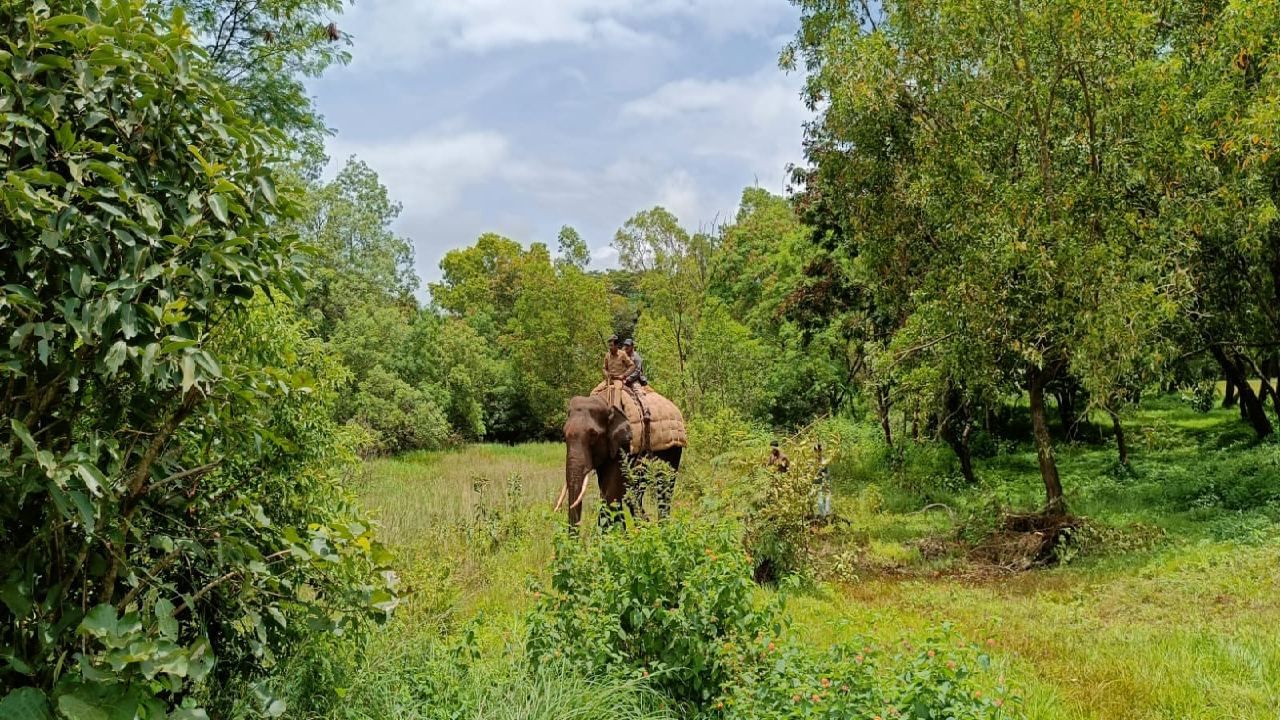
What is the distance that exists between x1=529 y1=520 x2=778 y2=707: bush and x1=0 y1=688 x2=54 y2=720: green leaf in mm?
2461

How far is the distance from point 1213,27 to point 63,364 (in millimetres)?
13340

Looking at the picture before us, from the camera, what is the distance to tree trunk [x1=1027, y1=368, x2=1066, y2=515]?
11.6 metres

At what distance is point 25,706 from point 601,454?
776cm

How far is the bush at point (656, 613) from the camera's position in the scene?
464 centimetres

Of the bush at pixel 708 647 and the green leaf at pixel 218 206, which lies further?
the bush at pixel 708 647

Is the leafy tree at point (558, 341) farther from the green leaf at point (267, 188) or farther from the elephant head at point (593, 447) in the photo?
the green leaf at point (267, 188)

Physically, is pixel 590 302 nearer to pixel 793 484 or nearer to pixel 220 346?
pixel 793 484

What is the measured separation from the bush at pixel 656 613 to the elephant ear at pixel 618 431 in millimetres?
4924

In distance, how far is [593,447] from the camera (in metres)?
9.92

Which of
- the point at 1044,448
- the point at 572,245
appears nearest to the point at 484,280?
the point at 572,245

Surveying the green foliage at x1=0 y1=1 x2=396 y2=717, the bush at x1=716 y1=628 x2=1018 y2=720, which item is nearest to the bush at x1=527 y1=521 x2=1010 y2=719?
the bush at x1=716 y1=628 x2=1018 y2=720

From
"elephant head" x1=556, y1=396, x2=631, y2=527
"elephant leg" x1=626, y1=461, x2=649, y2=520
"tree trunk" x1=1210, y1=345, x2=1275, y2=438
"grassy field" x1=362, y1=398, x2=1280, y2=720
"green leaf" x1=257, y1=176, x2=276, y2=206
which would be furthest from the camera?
"tree trunk" x1=1210, y1=345, x2=1275, y2=438

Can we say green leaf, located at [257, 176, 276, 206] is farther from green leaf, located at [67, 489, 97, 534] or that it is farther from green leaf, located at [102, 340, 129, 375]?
green leaf, located at [67, 489, 97, 534]

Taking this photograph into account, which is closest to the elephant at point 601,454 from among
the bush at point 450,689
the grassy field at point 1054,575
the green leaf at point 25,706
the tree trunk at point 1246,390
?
the grassy field at point 1054,575
